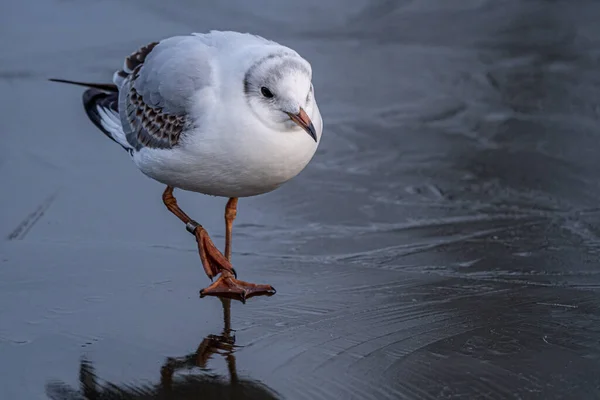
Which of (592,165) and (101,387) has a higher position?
(592,165)

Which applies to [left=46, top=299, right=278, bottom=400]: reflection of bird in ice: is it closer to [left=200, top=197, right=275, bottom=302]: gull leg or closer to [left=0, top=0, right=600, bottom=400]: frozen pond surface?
[left=0, top=0, right=600, bottom=400]: frozen pond surface

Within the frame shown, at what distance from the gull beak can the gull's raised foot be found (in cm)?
78

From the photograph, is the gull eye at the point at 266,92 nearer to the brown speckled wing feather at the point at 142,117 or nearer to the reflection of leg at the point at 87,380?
the brown speckled wing feather at the point at 142,117

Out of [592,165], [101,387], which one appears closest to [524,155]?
[592,165]

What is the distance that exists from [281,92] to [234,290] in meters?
0.95

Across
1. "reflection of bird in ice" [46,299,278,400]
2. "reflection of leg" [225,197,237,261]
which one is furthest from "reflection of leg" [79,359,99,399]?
"reflection of leg" [225,197,237,261]

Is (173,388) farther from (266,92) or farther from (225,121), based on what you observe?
(266,92)

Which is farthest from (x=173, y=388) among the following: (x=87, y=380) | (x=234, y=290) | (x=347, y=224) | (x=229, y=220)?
(x=347, y=224)

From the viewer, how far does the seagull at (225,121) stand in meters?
4.36

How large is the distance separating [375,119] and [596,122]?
1576 millimetres

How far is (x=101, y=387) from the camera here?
11.9 feet

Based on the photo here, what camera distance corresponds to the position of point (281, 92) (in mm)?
4293

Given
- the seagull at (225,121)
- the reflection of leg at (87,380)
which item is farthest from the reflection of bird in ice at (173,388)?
the seagull at (225,121)

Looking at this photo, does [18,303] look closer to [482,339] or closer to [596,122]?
[482,339]
